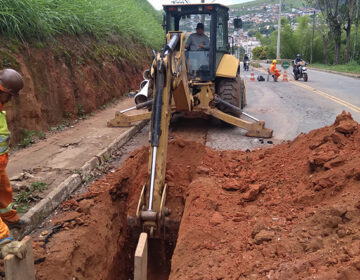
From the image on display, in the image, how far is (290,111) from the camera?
10828mm

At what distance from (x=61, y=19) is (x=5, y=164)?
6.19 m

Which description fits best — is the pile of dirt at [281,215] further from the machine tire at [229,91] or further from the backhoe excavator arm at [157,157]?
the machine tire at [229,91]

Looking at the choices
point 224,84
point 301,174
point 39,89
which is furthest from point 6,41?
point 301,174

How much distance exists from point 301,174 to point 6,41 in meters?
5.75

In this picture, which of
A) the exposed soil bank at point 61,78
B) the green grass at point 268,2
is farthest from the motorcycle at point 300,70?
the green grass at point 268,2

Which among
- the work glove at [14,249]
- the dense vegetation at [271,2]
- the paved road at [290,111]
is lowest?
the paved road at [290,111]

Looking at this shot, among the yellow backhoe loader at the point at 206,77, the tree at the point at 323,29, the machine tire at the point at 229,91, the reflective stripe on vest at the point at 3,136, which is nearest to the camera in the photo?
the reflective stripe on vest at the point at 3,136

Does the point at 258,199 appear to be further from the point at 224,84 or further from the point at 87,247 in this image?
the point at 224,84

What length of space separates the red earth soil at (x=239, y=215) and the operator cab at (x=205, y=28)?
285cm

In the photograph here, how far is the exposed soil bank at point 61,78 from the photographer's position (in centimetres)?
684

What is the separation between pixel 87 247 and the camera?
408cm

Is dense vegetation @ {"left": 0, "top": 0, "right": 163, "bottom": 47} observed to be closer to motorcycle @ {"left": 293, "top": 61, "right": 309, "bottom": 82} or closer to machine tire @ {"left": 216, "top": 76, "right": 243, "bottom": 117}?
machine tire @ {"left": 216, "top": 76, "right": 243, "bottom": 117}

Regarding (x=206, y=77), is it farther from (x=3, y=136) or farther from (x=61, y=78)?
(x=3, y=136)

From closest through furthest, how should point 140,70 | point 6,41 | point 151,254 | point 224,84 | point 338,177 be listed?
point 338,177, point 151,254, point 6,41, point 224,84, point 140,70
